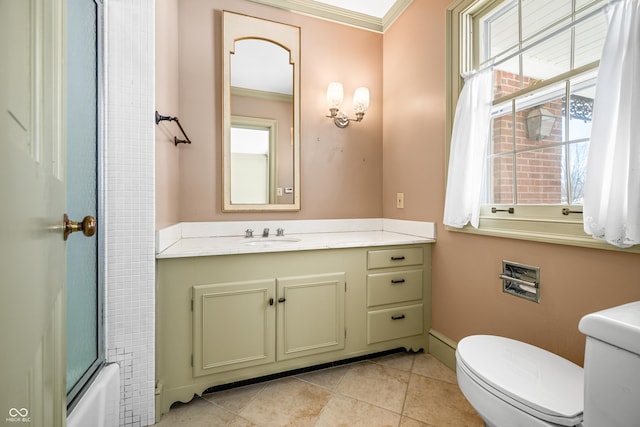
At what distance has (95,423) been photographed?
1.10 metres

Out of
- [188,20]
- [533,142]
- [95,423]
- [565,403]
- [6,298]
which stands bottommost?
[95,423]

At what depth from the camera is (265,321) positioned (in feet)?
5.27

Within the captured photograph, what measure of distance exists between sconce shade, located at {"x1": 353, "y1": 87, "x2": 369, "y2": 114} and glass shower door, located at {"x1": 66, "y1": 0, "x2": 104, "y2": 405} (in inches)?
64.4

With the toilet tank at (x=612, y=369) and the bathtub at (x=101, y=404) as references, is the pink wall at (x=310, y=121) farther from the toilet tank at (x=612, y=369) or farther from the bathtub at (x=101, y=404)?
the toilet tank at (x=612, y=369)

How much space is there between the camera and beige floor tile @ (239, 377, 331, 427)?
138 cm

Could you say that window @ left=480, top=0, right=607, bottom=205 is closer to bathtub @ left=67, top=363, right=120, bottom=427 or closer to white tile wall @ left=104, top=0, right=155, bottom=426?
white tile wall @ left=104, top=0, right=155, bottom=426

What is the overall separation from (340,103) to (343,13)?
2.50 ft

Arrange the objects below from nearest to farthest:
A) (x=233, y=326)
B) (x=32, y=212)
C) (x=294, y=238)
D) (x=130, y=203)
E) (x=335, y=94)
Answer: (x=32, y=212), (x=130, y=203), (x=233, y=326), (x=294, y=238), (x=335, y=94)

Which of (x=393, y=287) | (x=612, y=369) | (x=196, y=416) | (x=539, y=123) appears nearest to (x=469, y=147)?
(x=539, y=123)

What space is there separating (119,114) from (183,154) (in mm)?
695

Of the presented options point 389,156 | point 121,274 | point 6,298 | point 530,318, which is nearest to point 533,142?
point 530,318

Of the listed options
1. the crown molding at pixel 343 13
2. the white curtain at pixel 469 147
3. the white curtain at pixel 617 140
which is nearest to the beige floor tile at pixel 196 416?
the white curtain at pixel 469 147

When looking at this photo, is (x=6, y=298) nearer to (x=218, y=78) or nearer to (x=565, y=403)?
(x=565, y=403)

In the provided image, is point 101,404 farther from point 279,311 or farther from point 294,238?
point 294,238
